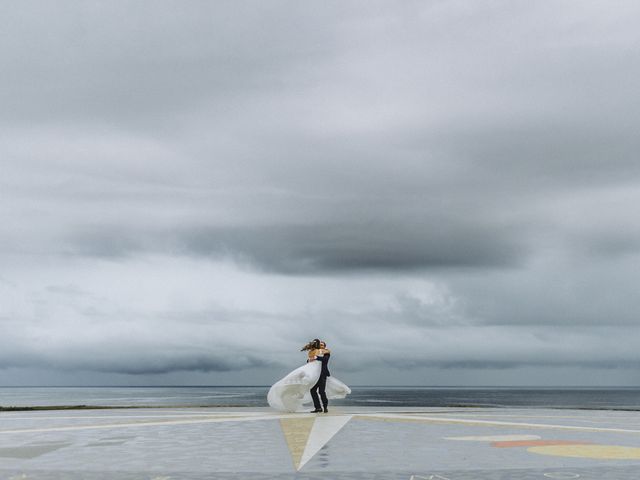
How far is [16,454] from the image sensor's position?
15.3 meters

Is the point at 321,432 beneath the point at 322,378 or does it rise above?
beneath

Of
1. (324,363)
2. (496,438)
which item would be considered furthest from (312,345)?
(496,438)

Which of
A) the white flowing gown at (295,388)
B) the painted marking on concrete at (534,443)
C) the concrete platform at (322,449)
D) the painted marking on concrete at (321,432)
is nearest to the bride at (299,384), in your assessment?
the white flowing gown at (295,388)

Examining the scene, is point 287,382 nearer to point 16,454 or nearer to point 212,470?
point 16,454

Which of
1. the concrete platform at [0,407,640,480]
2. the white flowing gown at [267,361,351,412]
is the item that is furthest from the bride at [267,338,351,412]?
the concrete platform at [0,407,640,480]

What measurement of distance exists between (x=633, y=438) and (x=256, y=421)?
11.5 metres

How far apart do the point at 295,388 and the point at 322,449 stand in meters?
14.7

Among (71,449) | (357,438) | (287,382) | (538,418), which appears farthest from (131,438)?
(538,418)

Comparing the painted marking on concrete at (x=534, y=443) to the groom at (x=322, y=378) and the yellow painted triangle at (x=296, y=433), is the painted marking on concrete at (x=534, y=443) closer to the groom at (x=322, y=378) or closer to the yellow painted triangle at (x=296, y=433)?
the yellow painted triangle at (x=296, y=433)

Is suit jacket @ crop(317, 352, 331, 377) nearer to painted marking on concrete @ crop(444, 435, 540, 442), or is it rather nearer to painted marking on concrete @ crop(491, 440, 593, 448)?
painted marking on concrete @ crop(444, 435, 540, 442)

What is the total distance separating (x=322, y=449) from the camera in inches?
621

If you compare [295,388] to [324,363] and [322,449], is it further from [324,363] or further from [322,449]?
[322,449]

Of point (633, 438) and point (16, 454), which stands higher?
point (16, 454)

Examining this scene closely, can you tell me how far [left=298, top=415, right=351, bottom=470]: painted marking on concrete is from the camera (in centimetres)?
1502
